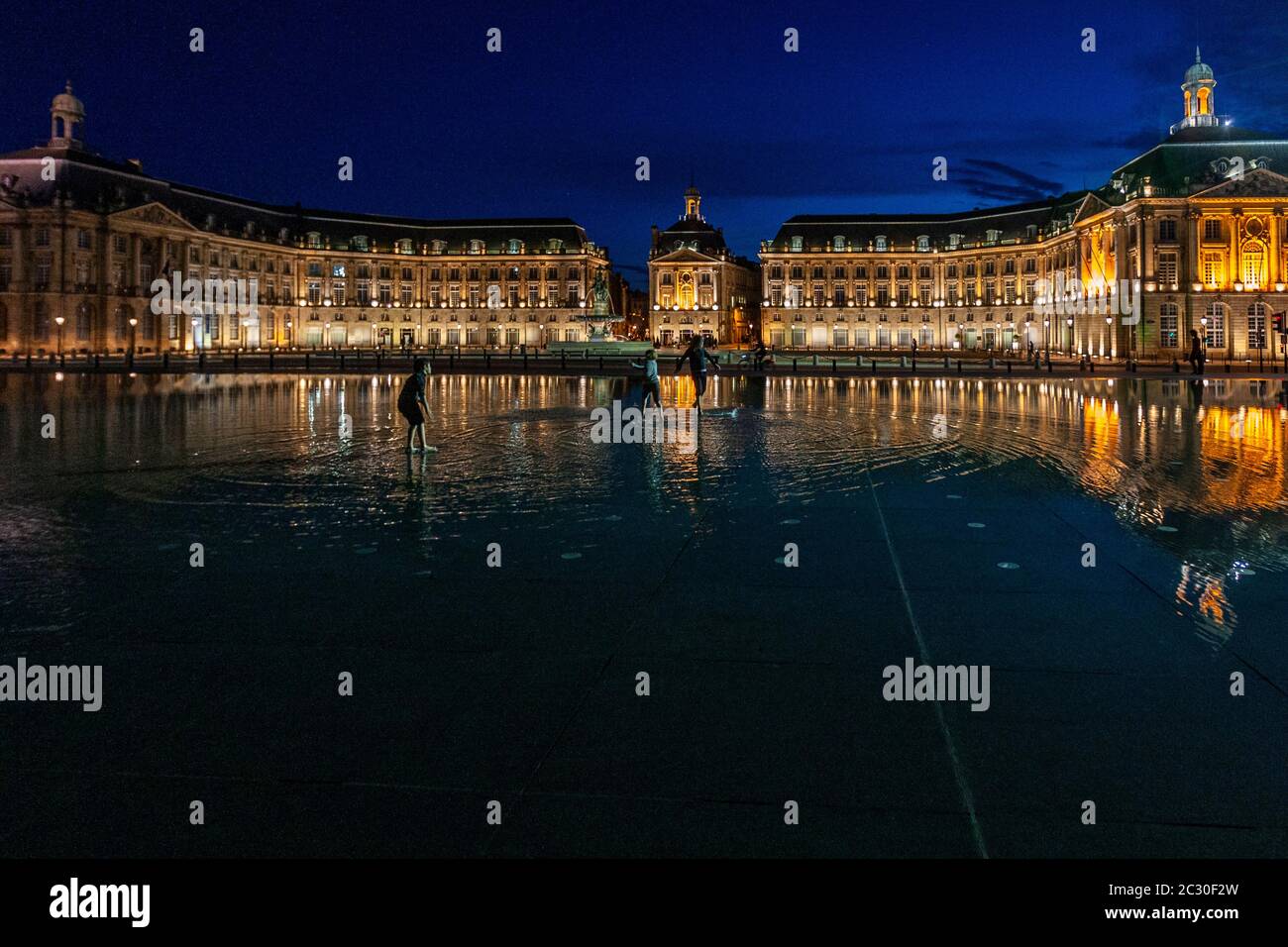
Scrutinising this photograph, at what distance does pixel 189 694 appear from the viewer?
5.69m

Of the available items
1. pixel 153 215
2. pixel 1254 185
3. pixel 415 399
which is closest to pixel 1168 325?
pixel 1254 185

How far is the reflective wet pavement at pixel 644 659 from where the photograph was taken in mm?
4297

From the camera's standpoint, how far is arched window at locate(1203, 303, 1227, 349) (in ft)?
266

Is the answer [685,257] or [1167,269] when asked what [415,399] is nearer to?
[1167,269]

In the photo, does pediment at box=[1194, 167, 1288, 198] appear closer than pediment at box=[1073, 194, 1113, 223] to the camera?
Yes

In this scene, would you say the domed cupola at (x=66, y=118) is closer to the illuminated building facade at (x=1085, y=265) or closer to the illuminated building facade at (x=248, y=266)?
the illuminated building facade at (x=248, y=266)

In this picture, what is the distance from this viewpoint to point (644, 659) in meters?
6.35

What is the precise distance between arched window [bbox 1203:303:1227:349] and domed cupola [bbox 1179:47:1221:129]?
1718 centimetres

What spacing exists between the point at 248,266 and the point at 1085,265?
87638mm

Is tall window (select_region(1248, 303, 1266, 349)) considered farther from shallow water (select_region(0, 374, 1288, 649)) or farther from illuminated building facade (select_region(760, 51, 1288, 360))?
shallow water (select_region(0, 374, 1288, 649))

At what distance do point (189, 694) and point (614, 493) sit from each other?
25.5ft

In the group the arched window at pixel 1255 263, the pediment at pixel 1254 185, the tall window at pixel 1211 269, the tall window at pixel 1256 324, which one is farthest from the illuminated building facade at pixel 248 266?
the tall window at pixel 1256 324

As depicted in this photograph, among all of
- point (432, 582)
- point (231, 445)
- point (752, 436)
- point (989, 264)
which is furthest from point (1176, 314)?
point (432, 582)

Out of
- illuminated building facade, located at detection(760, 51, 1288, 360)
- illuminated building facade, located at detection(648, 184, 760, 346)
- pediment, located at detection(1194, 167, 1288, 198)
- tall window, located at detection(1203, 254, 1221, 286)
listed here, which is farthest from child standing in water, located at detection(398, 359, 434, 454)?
illuminated building facade, located at detection(648, 184, 760, 346)
